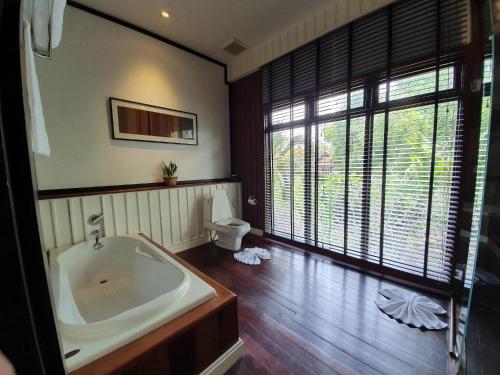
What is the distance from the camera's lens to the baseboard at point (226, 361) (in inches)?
43.6

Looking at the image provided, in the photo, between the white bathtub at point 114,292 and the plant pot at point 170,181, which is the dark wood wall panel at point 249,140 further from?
the white bathtub at point 114,292

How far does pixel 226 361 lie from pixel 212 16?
3121mm

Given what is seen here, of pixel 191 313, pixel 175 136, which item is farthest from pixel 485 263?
pixel 175 136

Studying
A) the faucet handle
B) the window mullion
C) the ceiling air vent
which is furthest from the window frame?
the faucet handle

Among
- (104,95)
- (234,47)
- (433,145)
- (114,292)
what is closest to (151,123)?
(104,95)

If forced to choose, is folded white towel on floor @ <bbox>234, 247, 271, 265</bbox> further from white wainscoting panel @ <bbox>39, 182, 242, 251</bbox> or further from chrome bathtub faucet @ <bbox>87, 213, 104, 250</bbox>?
chrome bathtub faucet @ <bbox>87, 213, 104, 250</bbox>

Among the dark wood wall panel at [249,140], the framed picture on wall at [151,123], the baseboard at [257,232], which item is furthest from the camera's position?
the baseboard at [257,232]

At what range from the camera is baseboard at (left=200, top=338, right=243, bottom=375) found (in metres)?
1.11

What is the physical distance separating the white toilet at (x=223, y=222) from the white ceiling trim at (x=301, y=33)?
1.93 m

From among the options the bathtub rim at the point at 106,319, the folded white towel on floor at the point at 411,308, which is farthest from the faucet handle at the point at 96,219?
the folded white towel on floor at the point at 411,308

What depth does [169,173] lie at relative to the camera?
271cm

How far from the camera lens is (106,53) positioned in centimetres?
225

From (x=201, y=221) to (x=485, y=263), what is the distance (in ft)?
8.92

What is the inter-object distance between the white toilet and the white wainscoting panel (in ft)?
0.43
